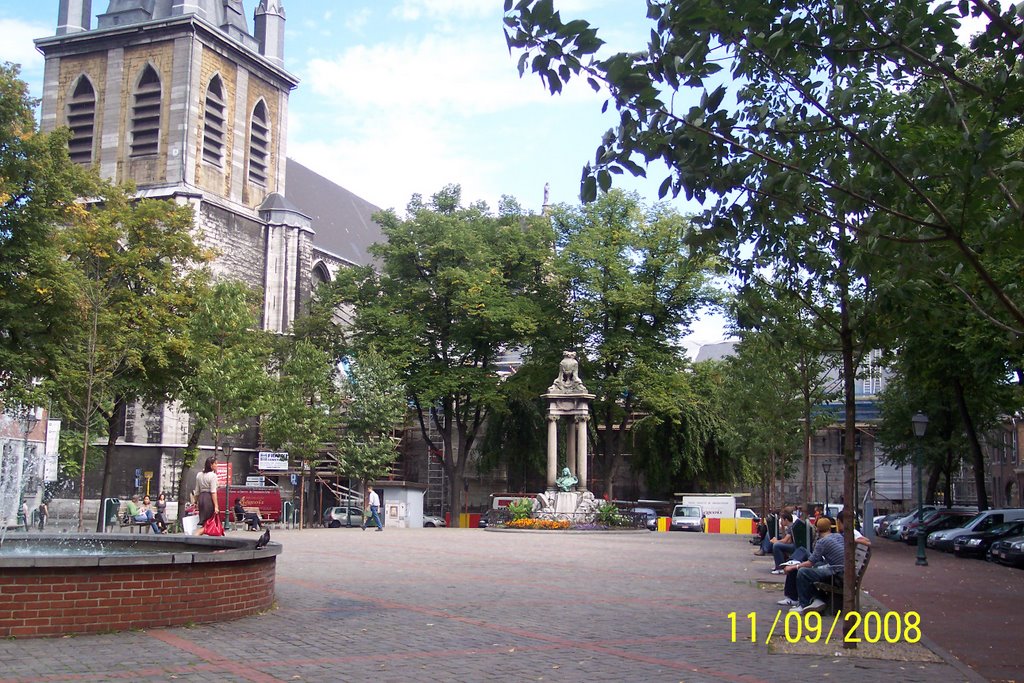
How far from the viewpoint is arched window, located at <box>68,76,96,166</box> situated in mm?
60125

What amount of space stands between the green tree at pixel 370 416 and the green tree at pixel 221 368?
6984 millimetres

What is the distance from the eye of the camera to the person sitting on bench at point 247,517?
3902 cm

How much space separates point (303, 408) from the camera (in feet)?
140

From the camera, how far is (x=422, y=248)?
50.2 meters

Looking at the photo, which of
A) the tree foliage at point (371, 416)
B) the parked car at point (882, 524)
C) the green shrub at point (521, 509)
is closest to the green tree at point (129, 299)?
the tree foliage at point (371, 416)

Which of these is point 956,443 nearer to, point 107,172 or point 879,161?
point 879,161

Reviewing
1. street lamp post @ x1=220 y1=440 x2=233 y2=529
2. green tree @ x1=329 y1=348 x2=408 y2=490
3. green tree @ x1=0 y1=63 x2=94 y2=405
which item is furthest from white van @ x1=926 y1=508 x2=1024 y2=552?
green tree @ x1=0 y1=63 x2=94 y2=405

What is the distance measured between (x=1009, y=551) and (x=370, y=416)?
1074 inches

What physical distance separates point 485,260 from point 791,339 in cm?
3842

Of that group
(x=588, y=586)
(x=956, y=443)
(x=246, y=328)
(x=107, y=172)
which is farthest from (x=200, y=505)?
(x=107, y=172)

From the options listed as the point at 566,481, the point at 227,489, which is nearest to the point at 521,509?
the point at 566,481

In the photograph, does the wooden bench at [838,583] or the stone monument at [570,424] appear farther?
the stone monument at [570,424]

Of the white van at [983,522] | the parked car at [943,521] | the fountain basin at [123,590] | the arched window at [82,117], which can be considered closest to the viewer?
the fountain basin at [123,590]
